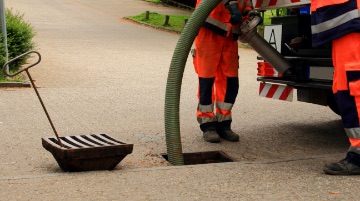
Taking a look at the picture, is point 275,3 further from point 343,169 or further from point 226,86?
point 343,169

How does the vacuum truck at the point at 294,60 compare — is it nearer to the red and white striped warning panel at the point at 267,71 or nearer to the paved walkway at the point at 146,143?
the red and white striped warning panel at the point at 267,71

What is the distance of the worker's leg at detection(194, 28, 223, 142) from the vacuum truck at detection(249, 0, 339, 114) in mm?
380

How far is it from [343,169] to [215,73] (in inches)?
73.4

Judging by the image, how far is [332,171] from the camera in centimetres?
498

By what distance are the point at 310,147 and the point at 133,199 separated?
2.64m

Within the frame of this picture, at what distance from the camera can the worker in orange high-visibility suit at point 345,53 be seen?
4758mm

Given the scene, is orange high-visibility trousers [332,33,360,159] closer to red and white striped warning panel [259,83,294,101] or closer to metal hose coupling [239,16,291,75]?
metal hose coupling [239,16,291,75]

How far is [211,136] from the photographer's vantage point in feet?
21.0

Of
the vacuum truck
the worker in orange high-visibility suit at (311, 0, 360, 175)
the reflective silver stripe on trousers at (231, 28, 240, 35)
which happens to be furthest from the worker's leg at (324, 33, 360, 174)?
the reflective silver stripe on trousers at (231, 28, 240, 35)

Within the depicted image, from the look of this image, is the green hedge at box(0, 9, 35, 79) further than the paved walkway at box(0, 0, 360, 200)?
Yes

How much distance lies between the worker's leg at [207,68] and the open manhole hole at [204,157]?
38cm

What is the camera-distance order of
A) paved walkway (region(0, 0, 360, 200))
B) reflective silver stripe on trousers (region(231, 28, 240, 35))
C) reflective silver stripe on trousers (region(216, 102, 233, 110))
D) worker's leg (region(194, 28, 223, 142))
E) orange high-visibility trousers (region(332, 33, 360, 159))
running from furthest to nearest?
reflective silver stripe on trousers (region(216, 102, 233, 110)), worker's leg (region(194, 28, 223, 142)), reflective silver stripe on trousers (region(231, 28, 240, 35)), orange high-visibility trousers (region(332, 33, 360, 159)), paved walkway (region(0, 0, 360, 200))

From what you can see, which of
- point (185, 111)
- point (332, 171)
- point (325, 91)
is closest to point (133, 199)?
point (332, 171)

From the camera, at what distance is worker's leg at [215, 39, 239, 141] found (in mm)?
6438
